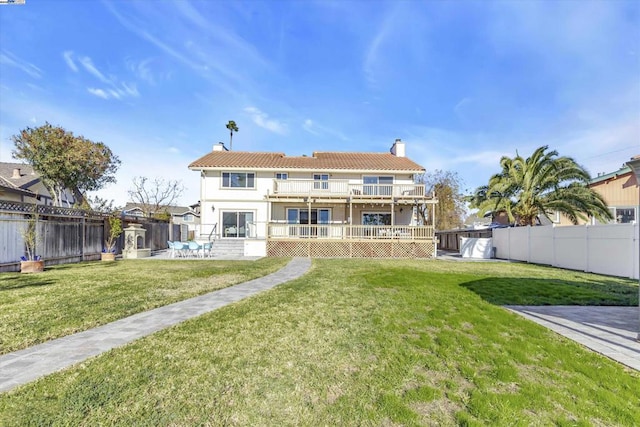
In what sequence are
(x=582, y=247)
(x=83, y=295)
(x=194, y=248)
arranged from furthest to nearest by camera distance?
(x=194, y=248)
(x=582, y=247)
(x=83, y=295)

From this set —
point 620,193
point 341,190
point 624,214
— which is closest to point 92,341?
point 341,190

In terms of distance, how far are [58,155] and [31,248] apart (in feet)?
47.6

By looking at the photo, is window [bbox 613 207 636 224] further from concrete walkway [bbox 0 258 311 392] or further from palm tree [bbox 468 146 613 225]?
concrete walkway [bbox 0 258 311 392]

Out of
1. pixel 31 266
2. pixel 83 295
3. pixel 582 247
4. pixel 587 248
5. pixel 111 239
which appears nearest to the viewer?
pixel 83 295

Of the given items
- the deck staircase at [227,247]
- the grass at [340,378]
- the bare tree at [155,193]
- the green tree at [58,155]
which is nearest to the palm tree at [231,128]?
the bare tree at [155,193]

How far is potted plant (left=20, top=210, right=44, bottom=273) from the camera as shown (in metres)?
10.3

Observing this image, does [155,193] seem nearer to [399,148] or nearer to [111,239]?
[111,239]

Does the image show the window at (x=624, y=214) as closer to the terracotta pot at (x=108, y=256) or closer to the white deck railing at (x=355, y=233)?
the white deck railing at (x=355, y=233)

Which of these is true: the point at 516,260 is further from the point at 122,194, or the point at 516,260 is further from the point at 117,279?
the point at 122,194

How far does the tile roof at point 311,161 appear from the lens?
72.7 feet

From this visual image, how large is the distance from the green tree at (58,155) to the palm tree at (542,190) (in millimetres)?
28665

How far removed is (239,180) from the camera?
22328mm

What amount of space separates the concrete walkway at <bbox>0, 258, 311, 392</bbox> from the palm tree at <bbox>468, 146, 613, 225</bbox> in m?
17.1

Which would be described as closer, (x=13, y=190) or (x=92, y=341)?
(x=92, y=341)
